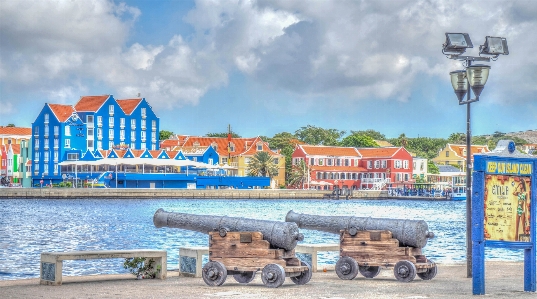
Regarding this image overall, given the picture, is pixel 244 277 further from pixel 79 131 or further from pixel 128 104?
pixel 128 104

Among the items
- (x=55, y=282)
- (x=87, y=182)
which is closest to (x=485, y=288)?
(x=55, y=282)

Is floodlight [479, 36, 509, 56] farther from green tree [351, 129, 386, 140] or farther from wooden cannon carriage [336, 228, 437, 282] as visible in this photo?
green tree [351, 129, 386, 140]

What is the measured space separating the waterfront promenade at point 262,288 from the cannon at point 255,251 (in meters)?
0.22

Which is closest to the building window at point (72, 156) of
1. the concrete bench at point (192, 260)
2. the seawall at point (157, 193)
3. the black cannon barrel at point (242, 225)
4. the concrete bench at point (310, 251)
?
the seawall at point (157, 193)

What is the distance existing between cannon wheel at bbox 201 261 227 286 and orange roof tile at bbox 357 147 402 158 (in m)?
123

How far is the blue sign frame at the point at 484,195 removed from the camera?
12.8m

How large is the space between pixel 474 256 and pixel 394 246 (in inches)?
96.5

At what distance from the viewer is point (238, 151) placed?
5541 inches

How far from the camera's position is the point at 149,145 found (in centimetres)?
13275

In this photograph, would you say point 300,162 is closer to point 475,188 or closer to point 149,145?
point 149,145

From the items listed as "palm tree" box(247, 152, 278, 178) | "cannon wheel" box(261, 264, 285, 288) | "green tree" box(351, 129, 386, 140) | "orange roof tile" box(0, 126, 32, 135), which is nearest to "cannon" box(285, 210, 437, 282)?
"cannon wheel" box(261, 264, 285, 288)

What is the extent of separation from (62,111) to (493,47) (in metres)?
113

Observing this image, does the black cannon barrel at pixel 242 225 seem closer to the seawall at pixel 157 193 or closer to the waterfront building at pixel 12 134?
the seawall at pixel 157 193

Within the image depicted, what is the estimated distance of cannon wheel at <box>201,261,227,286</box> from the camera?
14172mm
